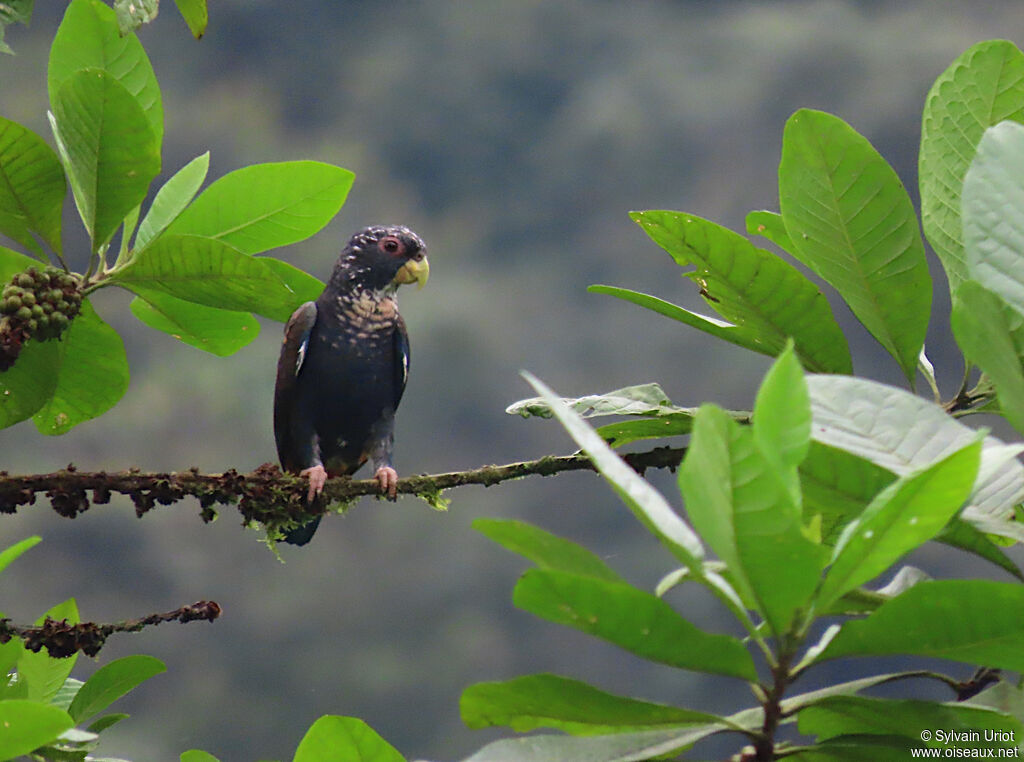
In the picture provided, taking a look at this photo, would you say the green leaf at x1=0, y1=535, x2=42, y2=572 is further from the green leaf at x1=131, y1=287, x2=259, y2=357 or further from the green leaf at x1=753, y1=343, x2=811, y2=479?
the green leaf at x1=131, y1=287, x2=259, y2=357

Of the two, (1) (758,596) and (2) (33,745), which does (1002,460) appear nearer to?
(1) (758,596)

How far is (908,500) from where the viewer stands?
1.89 ft

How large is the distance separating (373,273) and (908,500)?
1793 mm

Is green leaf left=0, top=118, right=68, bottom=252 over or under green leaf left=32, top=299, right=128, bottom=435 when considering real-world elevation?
over

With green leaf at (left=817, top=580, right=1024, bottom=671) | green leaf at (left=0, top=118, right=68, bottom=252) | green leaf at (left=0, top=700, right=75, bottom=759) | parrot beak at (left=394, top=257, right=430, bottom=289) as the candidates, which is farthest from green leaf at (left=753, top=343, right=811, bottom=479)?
parrot beak at (left=394, top=257, right=430, bottom=289)

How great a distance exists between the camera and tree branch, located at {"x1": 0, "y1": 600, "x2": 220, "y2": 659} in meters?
1.04

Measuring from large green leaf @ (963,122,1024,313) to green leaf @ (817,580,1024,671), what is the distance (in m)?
0.21

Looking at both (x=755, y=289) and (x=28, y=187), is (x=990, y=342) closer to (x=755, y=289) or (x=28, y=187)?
(x=755, y=289)

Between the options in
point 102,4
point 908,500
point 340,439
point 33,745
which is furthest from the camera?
point 340,439

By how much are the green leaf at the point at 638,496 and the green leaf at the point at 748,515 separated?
0.01 meters

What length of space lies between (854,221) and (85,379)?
98 centimetres

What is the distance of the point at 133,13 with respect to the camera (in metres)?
1.16

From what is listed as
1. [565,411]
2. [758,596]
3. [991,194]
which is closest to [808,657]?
[758,596]

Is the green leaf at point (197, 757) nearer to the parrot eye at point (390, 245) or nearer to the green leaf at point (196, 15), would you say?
the green leaf at point (196, 15)
